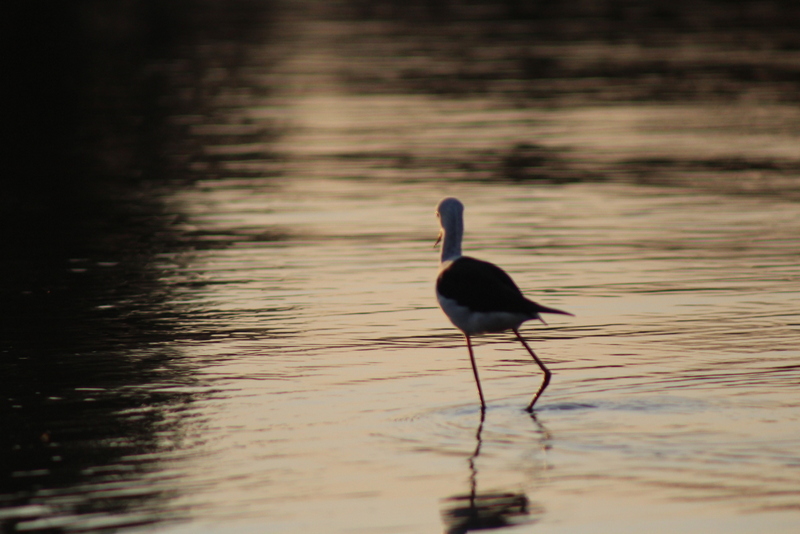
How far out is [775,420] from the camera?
889cm

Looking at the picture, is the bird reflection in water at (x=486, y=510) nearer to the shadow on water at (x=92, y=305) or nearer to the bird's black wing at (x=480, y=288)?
the shadow on water at (x=92, y=305)

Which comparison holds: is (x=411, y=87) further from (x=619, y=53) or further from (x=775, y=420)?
(x=775, y=420)

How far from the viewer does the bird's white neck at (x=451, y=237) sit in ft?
34.2

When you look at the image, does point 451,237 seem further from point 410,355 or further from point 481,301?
point 410,355

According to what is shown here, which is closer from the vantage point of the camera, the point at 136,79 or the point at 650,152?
the point at 650,152

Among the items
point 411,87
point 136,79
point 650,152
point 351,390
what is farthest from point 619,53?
point 351,390

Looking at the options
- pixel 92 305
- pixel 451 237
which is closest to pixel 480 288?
pixel 451 237

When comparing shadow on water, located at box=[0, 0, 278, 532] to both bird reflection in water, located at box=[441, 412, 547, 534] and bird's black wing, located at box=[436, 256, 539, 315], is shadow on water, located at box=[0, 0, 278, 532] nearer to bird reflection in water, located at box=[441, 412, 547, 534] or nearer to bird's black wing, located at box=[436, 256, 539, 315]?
bird reflection in water, located at box=[441, 412, 547, 534]

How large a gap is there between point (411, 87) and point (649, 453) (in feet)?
87.6

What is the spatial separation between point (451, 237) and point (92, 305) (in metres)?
4.75

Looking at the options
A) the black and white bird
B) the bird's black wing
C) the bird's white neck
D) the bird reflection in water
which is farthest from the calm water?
the bird's white neck

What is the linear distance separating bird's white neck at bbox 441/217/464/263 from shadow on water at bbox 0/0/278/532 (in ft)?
7.23

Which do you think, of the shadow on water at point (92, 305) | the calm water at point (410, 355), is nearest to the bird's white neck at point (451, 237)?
the calm water at point (410, 355)

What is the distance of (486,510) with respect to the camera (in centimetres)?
752
